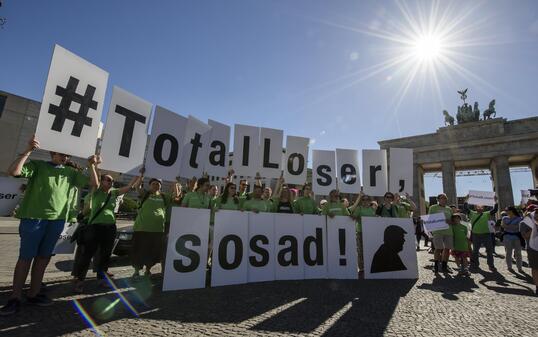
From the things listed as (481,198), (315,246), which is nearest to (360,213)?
(315,246)

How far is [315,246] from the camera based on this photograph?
6.08m

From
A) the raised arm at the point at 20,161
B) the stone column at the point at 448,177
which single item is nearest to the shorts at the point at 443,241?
the raised arm at the point at 20,161

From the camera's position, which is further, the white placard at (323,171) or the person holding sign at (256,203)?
the white placard at (323,171)

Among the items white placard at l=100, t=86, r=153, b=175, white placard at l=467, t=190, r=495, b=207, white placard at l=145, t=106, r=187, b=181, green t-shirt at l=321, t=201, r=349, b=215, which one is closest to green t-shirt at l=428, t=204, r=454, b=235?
white placard at l=467, t=190, r=495, b=207

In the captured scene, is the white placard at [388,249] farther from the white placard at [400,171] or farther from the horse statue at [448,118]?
the horse statue at [448,118]

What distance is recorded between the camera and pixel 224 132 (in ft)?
22.0

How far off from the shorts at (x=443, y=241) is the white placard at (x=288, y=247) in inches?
160

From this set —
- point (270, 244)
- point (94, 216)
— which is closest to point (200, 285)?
point (270, 244)

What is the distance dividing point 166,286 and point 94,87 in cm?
329

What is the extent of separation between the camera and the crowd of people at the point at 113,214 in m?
3.54

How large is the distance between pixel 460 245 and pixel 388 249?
262 centimetres

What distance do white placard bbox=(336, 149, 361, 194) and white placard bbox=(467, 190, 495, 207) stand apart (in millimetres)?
4751

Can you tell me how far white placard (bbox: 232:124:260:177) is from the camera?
6809 mm

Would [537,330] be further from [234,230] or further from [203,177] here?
[203,177]
